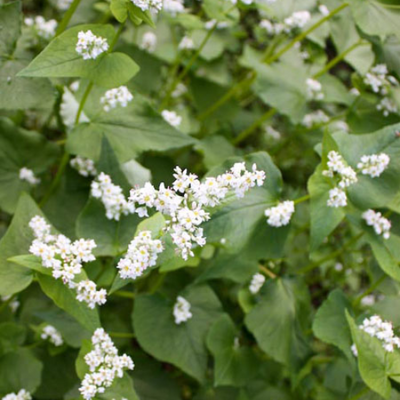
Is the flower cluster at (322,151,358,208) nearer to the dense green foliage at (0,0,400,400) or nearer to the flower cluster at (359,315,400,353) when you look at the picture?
the dense green foliage at (0,0,400,400)

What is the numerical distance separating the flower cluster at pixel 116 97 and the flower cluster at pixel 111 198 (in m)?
0.46

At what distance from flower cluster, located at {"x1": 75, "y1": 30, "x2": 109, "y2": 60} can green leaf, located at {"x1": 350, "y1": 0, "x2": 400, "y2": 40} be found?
1.63m

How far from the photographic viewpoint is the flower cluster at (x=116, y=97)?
2.80 meters

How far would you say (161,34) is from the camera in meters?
4.43

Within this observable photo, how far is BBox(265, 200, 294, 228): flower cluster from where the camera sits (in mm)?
2545

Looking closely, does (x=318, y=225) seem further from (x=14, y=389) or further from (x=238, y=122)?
(x=238, y=122)

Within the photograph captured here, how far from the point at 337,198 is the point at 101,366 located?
54.3 inches

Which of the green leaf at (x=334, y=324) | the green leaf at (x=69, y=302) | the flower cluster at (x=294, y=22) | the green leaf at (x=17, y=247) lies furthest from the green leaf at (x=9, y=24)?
the green leaf at (x=334, y=324)

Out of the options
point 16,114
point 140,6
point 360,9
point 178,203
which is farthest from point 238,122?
point 178,203

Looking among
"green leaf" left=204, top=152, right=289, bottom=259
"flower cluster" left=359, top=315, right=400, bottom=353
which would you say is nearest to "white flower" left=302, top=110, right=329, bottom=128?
"green leaf" left=204, top=152, right=289, bottom=259

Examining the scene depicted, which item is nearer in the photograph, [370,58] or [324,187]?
[324,187]

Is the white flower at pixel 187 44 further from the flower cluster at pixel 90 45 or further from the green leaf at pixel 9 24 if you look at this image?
the flower cluster at pixel 90 45

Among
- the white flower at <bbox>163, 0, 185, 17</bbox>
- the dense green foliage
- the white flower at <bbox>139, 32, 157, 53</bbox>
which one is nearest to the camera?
the dense green foliage

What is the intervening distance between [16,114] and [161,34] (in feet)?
5.53
